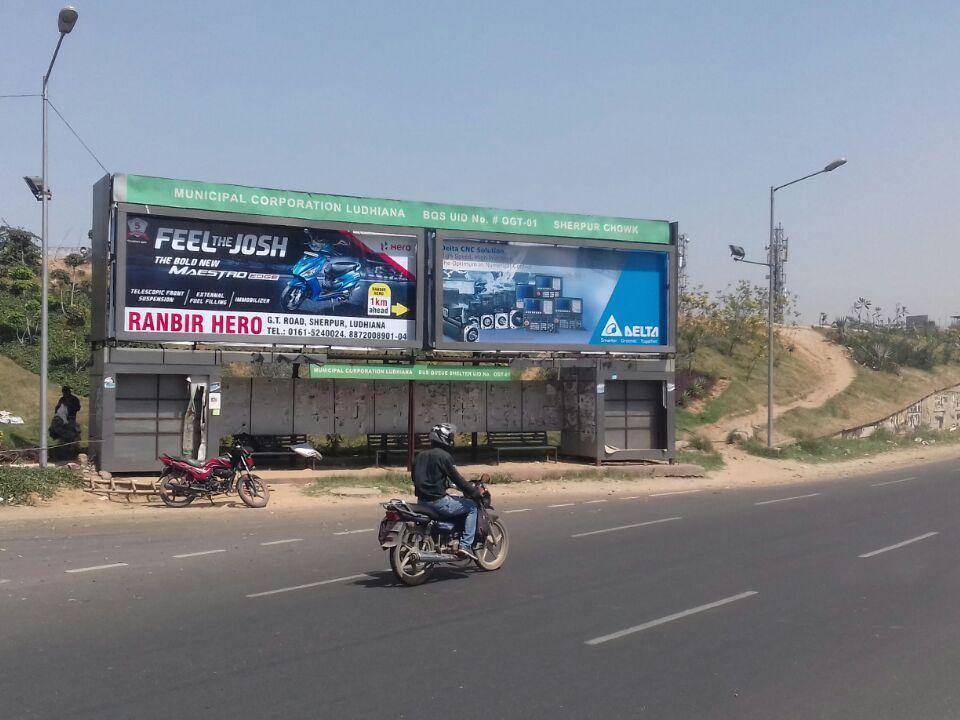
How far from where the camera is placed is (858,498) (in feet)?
66.4

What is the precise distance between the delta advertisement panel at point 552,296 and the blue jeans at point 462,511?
12.6m

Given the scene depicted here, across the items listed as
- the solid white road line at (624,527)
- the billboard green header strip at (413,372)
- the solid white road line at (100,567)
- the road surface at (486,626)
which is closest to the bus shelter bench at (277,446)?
the billboard green header strip at (413,372)

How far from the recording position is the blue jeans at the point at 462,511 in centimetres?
1032

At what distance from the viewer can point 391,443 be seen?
25.0 m

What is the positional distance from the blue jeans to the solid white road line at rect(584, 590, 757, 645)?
262cm

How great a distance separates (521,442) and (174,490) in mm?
11070

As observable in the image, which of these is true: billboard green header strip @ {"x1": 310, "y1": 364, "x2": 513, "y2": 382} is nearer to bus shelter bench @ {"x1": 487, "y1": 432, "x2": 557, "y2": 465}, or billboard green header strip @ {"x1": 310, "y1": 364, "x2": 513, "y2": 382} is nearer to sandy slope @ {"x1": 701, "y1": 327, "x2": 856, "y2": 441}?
bus shelter bench @ {"x1": 487, "y1": 432, "x2": 557, "y2": 465}

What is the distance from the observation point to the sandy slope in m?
38.0

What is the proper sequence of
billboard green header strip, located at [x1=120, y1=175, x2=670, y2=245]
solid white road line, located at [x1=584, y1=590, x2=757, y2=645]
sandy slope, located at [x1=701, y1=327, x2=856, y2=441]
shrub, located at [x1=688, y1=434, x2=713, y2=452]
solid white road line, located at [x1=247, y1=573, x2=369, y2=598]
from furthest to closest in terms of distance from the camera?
sandy slope, located at [x1=701, y1=327, x2=856, y2=441] → shrub, located at [x1=688, y1=434, x2=713, y2=452] → billboard green header strip, located at [x1=120, y1=175, x2=670, y2=245] → solid white road line, located at [x1=247, y1=573, x2=369, y2=598] → solid white road line, located at [x1=584, y1=590, x2=757, y2=645]

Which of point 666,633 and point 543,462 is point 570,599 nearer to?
point 666,633

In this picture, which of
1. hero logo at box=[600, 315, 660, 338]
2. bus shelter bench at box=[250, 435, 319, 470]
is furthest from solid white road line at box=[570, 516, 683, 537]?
bus shelter bench at box=[250, 435, 319, 470]

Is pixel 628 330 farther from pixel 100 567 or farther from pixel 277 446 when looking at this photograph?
pixel 100 567

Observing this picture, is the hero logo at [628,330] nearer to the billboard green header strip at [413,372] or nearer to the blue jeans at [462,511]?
the billboard green header strip at [413,372]

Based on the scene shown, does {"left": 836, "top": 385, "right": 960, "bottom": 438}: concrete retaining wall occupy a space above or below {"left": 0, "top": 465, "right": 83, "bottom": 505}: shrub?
above
